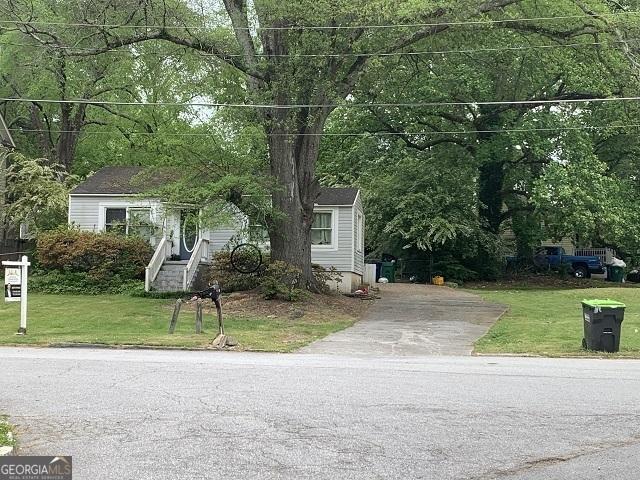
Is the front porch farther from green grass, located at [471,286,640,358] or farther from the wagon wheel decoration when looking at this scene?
green grass, located at [471,286,640,358]

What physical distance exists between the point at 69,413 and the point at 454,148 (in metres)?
33.2

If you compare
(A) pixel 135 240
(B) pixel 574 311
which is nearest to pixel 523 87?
(B) pixel 574 311

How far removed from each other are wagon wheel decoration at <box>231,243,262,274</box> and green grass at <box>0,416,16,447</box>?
18.7 m

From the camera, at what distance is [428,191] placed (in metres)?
37.0

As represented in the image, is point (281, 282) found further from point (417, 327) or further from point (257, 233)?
point (417, 327)

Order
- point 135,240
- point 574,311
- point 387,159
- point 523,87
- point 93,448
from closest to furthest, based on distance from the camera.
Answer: point 93,448 → point 574,311 → point 135,240 → point 523,87 → point 387,159

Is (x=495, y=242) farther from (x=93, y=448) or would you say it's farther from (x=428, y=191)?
(x=93, y=448)

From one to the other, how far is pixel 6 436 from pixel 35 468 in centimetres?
121

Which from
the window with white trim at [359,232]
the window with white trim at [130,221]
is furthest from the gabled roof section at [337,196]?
the window with white trim at [130,221]

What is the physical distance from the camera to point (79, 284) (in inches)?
1045

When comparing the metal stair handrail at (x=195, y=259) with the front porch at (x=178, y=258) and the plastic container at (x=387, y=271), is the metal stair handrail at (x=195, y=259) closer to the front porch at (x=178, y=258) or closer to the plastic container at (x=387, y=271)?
the front porch at (x=178, y=258)

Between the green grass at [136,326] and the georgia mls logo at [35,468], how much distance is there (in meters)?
9.97

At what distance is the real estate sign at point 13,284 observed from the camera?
57.0 feet

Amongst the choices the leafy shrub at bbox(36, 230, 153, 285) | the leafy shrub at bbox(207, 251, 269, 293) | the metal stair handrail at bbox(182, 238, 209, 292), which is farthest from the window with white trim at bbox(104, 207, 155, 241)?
the leafy shrub at bbox(207, 251, 269, 293)
